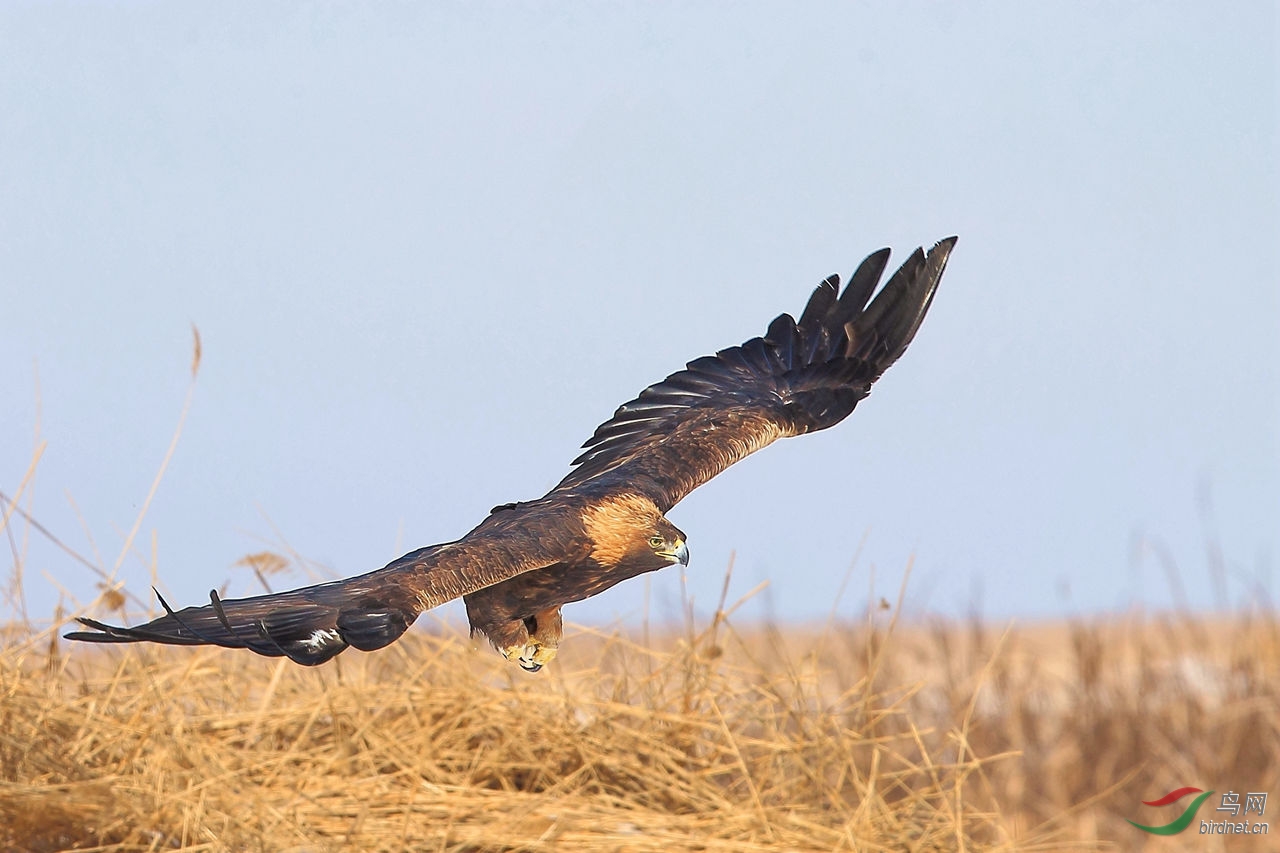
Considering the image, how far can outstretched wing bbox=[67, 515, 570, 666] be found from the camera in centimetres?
328

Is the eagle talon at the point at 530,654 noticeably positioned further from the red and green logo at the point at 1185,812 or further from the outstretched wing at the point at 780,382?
the red and green logo at the point at 1185,812

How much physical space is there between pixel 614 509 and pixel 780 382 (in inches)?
77.2

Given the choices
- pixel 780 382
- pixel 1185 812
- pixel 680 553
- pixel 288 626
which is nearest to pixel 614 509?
pixel 680 553

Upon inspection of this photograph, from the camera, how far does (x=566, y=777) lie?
5.37 m

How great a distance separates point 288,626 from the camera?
11.3ft

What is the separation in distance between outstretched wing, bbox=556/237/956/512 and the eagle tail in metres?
1.77

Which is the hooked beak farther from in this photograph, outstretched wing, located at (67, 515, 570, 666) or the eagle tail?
the eagle tail

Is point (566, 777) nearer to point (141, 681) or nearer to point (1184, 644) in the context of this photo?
point (141, 681)

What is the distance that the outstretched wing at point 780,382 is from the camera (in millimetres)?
5480

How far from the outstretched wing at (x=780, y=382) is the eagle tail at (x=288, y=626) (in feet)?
5.82

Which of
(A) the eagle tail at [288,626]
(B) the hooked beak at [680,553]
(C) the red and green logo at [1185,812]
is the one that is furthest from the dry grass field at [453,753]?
(C) the red and green logo at [1185,812]

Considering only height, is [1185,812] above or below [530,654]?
below

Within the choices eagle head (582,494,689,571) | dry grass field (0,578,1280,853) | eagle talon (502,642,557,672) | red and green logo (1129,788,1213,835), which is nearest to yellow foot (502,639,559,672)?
eagle talon (502,642,557,672)

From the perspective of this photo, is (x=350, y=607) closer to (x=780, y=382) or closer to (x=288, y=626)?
(x=288, y=626)
